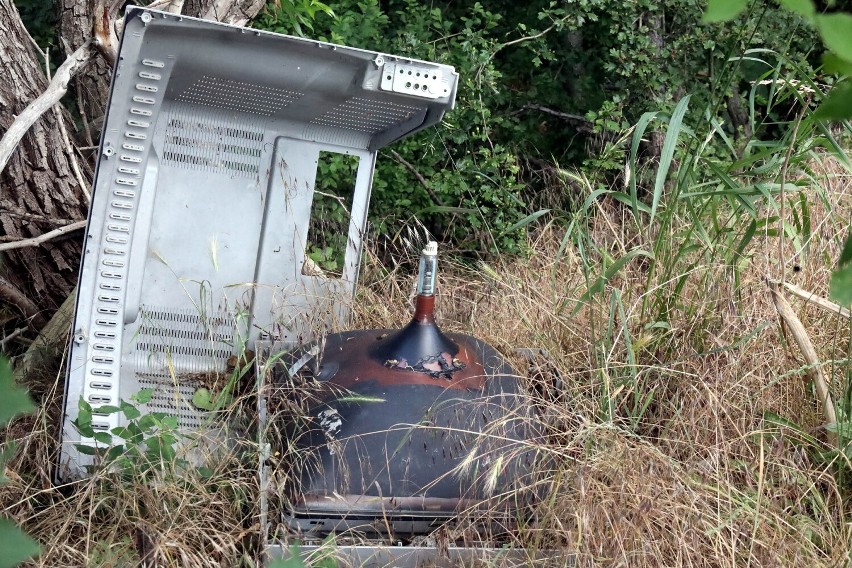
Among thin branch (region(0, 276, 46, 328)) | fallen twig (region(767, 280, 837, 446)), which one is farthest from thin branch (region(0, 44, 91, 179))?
fallen twig (region(767, 280, 837, 446))

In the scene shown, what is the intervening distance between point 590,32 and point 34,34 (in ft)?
13.0

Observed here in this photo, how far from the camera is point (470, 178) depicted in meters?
5.86

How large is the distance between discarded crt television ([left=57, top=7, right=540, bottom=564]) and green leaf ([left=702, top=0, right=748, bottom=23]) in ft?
5.40

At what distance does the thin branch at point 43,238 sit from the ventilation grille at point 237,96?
31.7 inches

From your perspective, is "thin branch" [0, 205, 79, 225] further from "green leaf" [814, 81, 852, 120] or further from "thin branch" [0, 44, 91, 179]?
"green leaf" [814, 81, 852, 120]

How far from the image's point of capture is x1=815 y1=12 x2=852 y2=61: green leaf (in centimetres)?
71

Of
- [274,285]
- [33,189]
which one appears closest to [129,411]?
[274,285]

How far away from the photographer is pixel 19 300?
3670 mm

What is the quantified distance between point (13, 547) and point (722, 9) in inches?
33.2

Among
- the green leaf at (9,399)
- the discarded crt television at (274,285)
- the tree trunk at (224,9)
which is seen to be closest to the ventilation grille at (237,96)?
the discarded crt television at (274,285)

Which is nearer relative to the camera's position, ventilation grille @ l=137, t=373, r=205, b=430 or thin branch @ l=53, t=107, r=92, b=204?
ventilation grille @ l=137, t=373, r=205, b=430

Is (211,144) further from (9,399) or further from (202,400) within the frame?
(9,399)

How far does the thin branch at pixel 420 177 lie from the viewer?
5.98 metres

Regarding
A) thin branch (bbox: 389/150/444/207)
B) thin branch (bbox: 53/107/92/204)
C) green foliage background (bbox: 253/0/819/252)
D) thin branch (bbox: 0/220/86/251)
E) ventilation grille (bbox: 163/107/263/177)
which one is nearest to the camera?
ventilation grille (bbox: 163/107/263/177)
